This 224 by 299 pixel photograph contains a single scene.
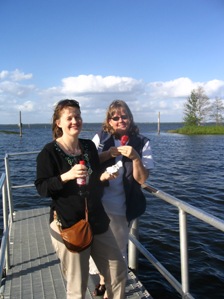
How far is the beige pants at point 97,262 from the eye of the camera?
2443 millimetres

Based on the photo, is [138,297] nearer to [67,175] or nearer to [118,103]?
[67,175]

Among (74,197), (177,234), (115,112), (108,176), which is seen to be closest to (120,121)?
(115,112)

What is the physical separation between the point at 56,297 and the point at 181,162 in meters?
19.2

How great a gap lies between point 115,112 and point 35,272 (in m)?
2.39

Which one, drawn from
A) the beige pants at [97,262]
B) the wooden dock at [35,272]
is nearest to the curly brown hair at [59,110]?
the beige pants at [97,262]

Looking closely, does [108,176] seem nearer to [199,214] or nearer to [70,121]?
[70,121]

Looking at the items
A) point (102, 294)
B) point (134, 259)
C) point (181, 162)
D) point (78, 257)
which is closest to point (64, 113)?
point (78, 257)

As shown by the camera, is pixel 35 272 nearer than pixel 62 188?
No

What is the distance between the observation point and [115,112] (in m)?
2.99

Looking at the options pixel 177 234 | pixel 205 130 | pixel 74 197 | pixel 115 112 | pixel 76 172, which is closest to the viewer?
pixel 76 172

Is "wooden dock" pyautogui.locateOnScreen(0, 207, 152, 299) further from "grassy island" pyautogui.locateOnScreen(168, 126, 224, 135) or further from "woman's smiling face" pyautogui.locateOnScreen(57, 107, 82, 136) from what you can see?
"grassy island" pyautogui.locateOnScreen(168, 126, 224, 135)

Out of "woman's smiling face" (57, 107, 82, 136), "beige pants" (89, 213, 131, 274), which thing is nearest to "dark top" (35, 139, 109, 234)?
"woman's smiling face" (57, 107, 82, 136)

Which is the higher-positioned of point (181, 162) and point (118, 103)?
point (118, 103)

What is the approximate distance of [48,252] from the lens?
15.1ft
